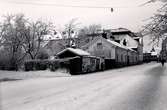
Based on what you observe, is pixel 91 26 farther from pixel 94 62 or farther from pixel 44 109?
pixel 44 109

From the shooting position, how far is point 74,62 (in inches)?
1356

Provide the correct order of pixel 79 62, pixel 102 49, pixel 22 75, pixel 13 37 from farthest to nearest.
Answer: pixel 102 49
pixel 13 37
pixel 79 62
pixel 22 75

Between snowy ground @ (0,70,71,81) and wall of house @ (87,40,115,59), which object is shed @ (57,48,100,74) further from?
wall of house @ (87,40,115,59)

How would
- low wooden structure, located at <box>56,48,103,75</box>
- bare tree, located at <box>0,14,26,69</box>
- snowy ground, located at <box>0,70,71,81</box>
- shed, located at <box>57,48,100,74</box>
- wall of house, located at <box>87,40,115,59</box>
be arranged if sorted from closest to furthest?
snowy ground, located at <box>0,70,71,81</box>
low wooden structure, located at <box>56,48,103,75</box>
shed, located at <box>57,48,100,74</box>
bare tree, located at <box>0,14,26,69</box>
wall of house, located at <box>87,40,115,59</box>

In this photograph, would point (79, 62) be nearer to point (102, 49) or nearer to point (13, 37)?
point (13, 37)

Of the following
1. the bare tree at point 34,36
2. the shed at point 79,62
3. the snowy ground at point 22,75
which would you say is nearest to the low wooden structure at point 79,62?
the shed at point 79,62

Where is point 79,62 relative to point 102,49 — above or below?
below

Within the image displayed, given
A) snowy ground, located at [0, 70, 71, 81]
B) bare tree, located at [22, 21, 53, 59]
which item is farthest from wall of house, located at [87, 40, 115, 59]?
snowy ground, located at [0, 70, 71, 81]

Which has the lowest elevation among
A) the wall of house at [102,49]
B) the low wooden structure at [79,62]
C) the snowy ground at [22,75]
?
the snowy ground at [22,75]

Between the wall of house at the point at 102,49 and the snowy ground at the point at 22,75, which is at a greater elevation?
the wall of house at the point at 102,49

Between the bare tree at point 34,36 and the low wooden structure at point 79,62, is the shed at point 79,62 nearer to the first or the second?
the low wooden structure at point 79,62

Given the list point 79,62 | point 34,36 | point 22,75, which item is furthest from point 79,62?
point 34,36

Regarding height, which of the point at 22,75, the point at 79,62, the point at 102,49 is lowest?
the point at 22,75

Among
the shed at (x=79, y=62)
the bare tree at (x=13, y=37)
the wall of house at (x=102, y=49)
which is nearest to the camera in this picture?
the shed at (x=79, y=62)
